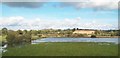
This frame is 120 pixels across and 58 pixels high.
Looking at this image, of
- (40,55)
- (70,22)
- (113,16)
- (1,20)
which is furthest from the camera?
(70,22)

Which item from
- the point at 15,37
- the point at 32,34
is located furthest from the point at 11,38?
the point at 32,34

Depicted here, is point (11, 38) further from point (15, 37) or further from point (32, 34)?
point (32, 34)

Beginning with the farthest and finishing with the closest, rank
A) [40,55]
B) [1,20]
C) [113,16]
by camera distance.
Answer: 1. [113,16]
2. [1,20]
3. [40,55]

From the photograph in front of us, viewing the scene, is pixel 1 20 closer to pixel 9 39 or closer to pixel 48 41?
pixel 9 39

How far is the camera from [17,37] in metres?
12.1

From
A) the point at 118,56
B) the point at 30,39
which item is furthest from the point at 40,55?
the point at 30,39

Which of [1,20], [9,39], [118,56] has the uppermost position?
[1,20]

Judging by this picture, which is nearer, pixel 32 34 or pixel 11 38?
pixel 11 38

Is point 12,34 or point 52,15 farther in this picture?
point 52,15

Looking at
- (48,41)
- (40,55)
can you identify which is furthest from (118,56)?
(48,41)

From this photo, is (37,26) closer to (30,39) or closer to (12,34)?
(30,39)

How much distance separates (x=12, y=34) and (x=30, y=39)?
2.34 m

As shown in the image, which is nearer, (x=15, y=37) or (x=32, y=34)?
(x=15, y=37)

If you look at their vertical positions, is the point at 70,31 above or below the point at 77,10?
below
